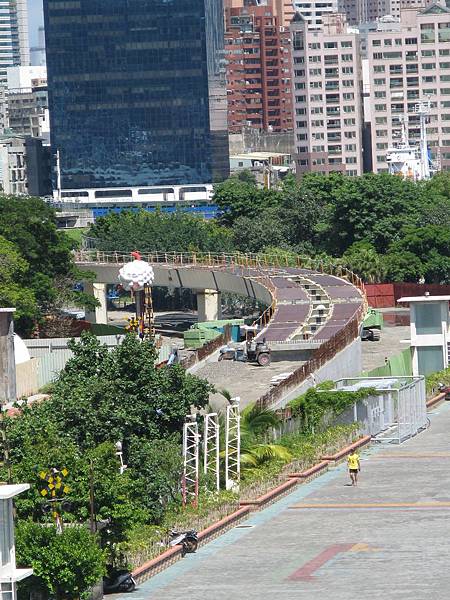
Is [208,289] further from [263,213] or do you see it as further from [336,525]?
[336,525]

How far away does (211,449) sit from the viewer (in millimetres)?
53562

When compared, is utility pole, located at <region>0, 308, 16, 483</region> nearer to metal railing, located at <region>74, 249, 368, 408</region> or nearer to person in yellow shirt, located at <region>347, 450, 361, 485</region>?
metal railing, located at <region>74, 249, 368, 408</region>

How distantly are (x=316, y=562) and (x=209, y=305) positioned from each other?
277ft

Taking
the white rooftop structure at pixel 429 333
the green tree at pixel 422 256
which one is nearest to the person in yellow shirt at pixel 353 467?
the white rooftop structure at pixel 429 333

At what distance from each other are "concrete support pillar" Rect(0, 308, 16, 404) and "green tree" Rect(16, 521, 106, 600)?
39953mm

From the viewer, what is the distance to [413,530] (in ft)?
157

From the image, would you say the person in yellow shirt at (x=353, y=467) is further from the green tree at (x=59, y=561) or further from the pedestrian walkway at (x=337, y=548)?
the green tree at (x=59, y=561)

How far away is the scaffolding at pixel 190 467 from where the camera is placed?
5009cm

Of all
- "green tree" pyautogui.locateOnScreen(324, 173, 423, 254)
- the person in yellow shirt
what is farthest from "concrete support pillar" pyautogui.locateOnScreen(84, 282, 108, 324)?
the person in yellow shirt

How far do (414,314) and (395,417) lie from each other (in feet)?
55.5

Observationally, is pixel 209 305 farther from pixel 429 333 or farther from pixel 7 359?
pixel 7 359

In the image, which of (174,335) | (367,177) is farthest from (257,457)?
(367,177)

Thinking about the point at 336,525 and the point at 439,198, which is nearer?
the point at 336,525

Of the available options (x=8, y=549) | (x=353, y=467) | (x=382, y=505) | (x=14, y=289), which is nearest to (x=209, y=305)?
(x=14, y=289)
